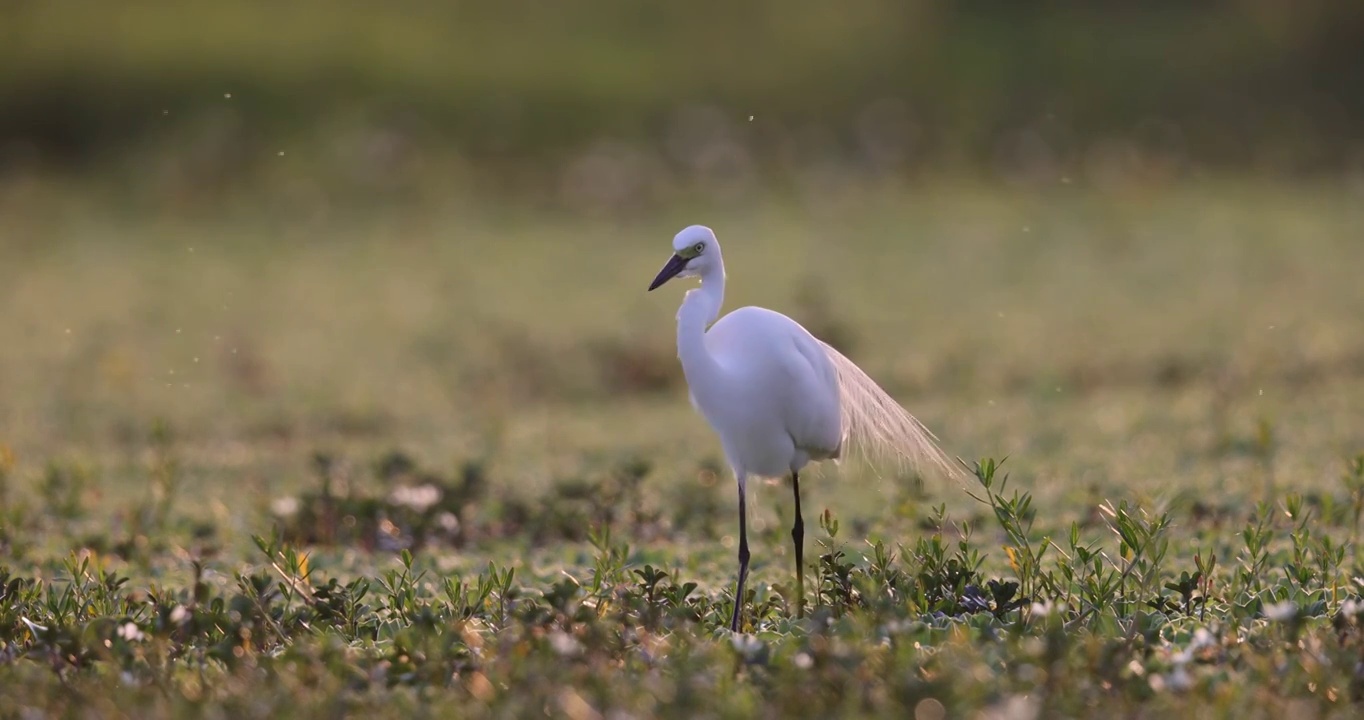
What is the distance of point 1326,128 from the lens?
18.1 meters

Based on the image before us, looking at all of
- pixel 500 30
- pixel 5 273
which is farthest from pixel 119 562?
pixel 500 30

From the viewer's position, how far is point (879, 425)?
4992mm

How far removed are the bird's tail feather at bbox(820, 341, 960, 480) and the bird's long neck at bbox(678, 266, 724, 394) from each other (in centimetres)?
52

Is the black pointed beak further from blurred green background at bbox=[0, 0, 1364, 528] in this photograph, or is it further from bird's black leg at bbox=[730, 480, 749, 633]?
blurred green background at bbox=[0, 0, 1364, 528]

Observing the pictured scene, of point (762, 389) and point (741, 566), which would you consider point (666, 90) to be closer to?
point (762, 389)

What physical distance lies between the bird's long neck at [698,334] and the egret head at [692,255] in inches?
2.6

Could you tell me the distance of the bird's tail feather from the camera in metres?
4.86

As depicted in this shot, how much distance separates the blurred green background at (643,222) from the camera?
28.6 feet

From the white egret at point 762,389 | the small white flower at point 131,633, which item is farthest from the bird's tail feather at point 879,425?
the small white flower at point 131,633

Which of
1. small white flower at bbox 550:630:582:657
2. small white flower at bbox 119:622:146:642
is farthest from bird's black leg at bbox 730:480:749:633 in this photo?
small white flower at bbox 119:622:146:642

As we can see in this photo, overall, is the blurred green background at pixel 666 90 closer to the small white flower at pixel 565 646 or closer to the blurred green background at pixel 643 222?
the blurred green background at pixel 643 222

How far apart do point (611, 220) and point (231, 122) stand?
4533mm

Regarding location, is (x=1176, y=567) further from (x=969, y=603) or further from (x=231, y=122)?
(x=231, y=122)

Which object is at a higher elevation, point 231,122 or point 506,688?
point 231,122
